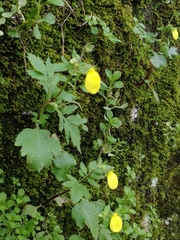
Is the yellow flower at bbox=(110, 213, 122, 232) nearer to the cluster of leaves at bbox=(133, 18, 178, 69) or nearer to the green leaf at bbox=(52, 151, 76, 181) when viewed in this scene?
the green leaf at bbox=(52, 151, 76, 181)

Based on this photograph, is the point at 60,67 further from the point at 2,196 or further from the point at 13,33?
the point at 2,196

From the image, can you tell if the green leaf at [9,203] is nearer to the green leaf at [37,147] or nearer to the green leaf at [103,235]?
the green leaf at [37,147]

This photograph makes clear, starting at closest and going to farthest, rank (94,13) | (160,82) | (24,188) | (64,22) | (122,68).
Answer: (24,188) → (64,22) → (94,13) → (122,68) → (160,82)

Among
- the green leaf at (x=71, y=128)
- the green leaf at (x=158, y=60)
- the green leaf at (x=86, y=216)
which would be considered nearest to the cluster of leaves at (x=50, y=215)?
the green leaf at (x=86, y=216)

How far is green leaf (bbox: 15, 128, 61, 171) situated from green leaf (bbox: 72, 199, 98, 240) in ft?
0.82

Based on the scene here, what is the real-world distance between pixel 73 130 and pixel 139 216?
840 millimetres

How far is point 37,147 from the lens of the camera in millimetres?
1073

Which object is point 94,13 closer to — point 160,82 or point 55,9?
point 55,9

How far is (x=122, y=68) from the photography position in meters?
1.72

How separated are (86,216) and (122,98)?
2.30 ft

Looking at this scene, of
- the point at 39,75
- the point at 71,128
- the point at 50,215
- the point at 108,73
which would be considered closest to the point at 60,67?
the point at 39,75

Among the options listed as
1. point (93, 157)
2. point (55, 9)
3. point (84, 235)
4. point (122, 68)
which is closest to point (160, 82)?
point (122, 68)

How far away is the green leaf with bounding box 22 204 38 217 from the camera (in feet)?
4.17

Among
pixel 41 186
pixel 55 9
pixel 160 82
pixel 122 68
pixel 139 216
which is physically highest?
pixel 55 9
